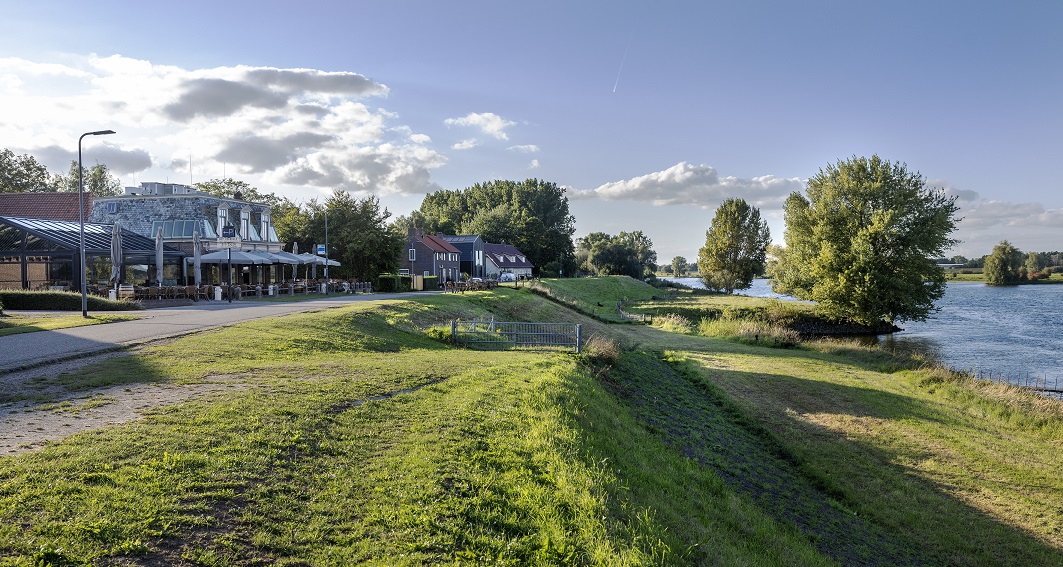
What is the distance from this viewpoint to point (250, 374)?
37.1ft

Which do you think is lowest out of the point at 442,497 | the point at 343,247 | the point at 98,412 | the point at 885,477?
the point at 885,477

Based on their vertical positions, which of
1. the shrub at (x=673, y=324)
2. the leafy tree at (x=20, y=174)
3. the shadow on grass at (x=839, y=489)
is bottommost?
the shadow on grass at (x=839, y=489)

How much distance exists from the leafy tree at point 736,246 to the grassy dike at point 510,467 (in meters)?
67.3

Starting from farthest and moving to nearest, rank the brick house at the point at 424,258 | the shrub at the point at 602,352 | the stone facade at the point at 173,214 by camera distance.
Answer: the brick house at the point at 424,258 < the stone facade at the point at 173,214 < the shrub at the point at 602,352

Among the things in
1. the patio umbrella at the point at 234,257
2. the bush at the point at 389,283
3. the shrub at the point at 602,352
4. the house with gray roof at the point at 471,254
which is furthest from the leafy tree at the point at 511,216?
the shrub at the point at 602,352

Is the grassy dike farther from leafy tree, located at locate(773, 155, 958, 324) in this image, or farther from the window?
the window

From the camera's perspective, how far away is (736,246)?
276 ft

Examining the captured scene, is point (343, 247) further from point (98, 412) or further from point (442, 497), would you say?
point (442, 497)

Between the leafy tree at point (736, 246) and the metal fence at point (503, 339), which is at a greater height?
the leafy tree at point (736, 246)

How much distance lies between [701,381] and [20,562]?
58.1 feet

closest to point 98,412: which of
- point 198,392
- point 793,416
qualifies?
point 198,392

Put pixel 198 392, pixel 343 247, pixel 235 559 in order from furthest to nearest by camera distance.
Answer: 1. pixel 343 247
2. pixel 198 392
3. pixel 235 559

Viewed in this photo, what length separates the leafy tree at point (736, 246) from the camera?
8375cm

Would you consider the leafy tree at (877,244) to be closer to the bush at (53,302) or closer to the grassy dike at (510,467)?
the grassy dike at (510,467)
